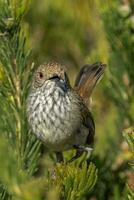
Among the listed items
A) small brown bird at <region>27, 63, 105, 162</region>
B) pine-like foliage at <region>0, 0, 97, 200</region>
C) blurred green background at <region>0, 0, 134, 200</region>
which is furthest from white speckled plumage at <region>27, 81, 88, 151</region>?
pine-like foliage at <region>0, 0, 97, 200</region>

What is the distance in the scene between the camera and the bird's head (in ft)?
12.0

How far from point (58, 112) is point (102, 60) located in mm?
535

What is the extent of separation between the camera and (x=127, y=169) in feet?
10.4

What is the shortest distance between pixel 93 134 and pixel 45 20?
1149mm

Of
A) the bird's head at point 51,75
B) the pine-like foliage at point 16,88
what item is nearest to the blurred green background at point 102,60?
the pine-like foliage at point 16,88

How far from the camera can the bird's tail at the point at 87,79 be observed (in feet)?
13.7

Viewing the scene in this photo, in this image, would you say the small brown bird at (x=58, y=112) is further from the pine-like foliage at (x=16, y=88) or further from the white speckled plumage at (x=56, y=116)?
the pine-like foliage at (x=16, y=88)

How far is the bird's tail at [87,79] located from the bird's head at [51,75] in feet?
1.32

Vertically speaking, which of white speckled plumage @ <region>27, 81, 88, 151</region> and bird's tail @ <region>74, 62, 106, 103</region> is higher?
bird's tail @ <region>74, 62, 106, 103</region>

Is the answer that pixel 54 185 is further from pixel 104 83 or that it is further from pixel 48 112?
pixel 48 112

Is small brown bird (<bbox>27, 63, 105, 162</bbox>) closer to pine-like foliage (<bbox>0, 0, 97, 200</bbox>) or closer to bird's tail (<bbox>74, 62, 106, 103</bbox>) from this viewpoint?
bird's tail (<bbox>74, 62, 106, 103</bbox>)

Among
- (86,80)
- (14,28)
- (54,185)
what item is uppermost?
(14,28)

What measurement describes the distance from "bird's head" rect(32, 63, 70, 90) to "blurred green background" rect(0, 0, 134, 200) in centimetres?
27

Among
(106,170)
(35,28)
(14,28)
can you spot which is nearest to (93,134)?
(106,170)
